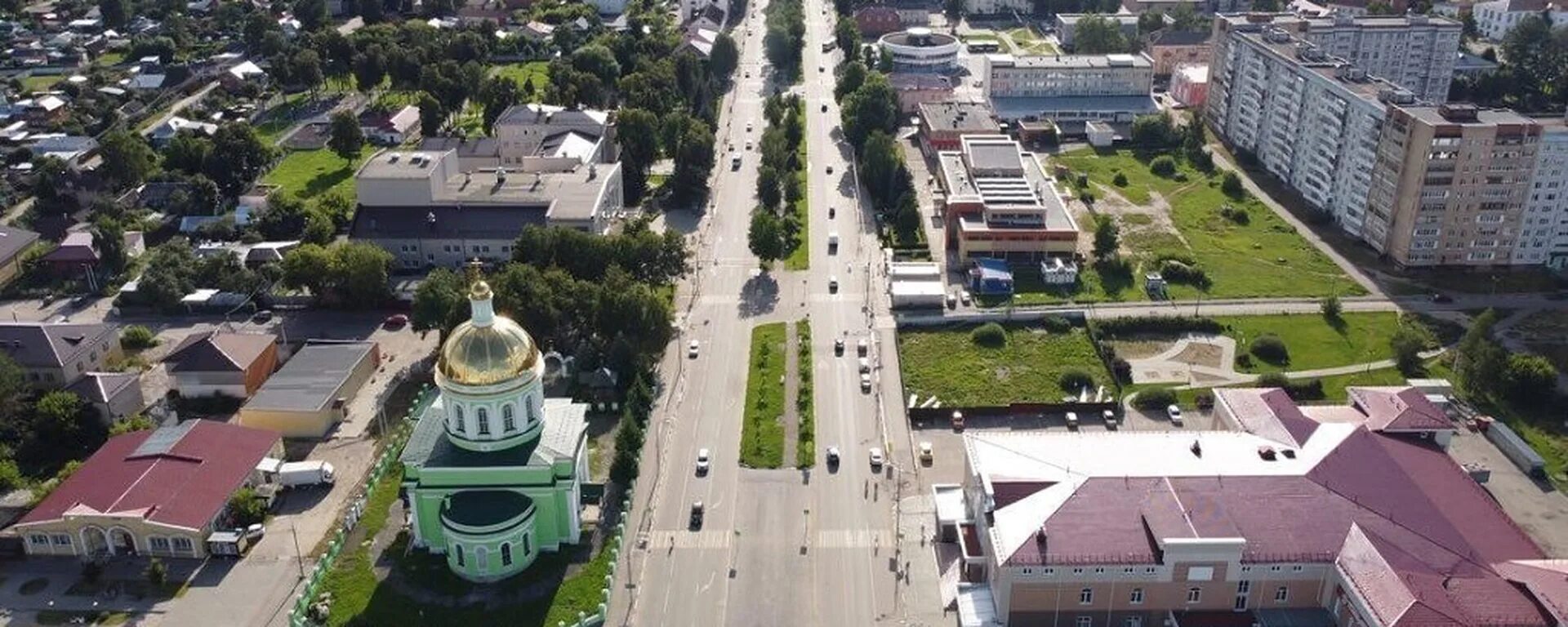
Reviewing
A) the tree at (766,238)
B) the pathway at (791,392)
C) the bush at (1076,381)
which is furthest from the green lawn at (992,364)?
the tree at (766,238)

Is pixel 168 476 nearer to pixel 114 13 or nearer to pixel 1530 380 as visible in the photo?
pixel 1530 380

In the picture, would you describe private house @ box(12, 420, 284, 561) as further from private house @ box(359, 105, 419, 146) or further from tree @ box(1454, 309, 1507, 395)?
tree @ box(1454, 309, 1507, 395)

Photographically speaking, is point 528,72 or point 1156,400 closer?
point 1156,400

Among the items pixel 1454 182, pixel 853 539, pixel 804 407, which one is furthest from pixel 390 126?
pixel 1454 182

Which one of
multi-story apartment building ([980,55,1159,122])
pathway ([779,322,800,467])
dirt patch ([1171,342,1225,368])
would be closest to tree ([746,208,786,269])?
pathway ([779,322,800,467])

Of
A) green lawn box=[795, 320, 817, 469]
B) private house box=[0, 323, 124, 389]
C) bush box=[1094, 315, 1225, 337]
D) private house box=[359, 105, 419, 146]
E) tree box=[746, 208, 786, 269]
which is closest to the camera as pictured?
green lawn box=[795, 320, 817, 469]

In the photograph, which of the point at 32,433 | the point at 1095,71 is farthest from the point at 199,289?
the point at 1095,71

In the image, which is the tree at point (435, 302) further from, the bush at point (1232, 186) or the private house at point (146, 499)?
the bush at point (1232, 186)
